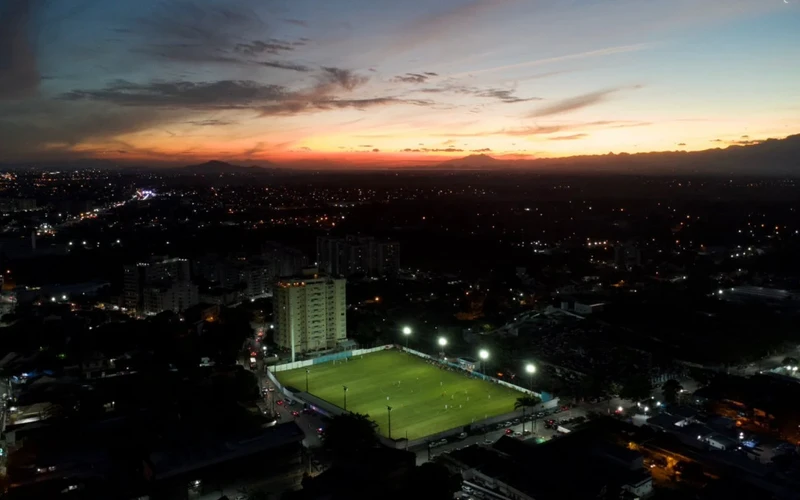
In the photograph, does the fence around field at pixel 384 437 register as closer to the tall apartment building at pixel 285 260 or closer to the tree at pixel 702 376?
the tree at pixel 702 376

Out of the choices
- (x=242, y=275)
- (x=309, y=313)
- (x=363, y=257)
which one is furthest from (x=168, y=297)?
(x=363, y=257)

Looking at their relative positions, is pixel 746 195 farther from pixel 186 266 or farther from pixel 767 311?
pixel 186 266

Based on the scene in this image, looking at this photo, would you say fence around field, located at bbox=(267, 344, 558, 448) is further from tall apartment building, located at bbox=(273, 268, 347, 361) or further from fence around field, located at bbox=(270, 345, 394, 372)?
tall apartment building, located at bbox=(273, 268, 347, 361)

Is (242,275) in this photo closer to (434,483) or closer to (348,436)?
(348,436)

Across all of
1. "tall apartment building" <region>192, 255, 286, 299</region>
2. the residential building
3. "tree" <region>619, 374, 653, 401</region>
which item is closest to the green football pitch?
"tree" <region>619, 374, 653, 401</region>

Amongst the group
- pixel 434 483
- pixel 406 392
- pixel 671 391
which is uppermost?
pixel 434 483

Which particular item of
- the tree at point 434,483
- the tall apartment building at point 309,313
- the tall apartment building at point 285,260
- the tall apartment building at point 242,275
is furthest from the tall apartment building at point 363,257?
the tree at point 434,483

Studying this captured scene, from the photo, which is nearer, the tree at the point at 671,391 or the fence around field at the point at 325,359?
the tree at the point at 671,391
